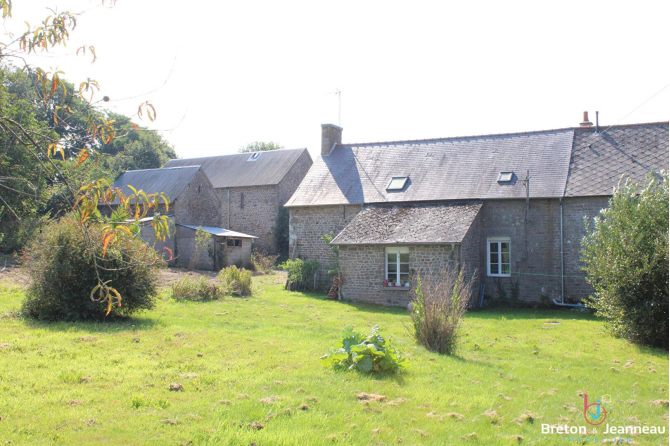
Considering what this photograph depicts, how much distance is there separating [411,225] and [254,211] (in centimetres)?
1930

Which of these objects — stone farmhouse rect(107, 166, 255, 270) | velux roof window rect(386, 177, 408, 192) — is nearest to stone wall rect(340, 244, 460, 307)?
velux roof window rect(386, 177, 408, 192)

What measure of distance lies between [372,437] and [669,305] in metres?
8.39

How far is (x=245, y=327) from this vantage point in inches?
508

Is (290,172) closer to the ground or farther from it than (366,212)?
farther from it

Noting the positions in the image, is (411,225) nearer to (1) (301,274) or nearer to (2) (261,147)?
(1) (301,274)

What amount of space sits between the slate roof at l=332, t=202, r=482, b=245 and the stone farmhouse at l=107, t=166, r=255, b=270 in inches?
401

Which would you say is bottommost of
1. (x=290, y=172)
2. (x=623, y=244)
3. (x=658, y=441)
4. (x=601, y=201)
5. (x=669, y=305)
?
(x=658, y=441)

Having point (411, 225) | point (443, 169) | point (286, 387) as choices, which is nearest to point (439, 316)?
point (286, 387)

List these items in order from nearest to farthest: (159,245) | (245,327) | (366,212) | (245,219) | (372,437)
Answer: (372,437) < (245,327) < (366,212) < (159,245) < (245,219)

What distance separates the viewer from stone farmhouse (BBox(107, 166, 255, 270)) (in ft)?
94.9

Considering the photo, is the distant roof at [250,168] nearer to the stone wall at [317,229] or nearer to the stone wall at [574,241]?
the stone wall at [317,229]

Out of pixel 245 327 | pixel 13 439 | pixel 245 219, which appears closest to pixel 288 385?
pixel 13 439

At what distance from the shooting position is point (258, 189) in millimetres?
36219

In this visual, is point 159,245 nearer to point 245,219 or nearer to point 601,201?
point 245,219
